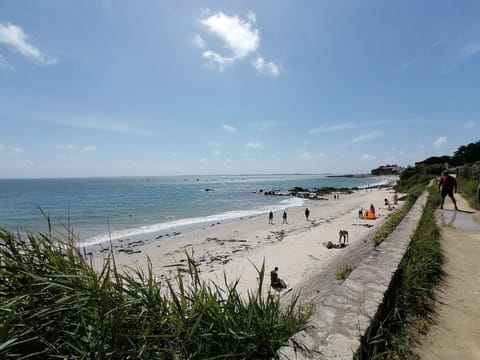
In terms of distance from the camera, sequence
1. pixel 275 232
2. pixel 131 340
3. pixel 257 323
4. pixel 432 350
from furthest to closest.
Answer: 1. pixel 275 232
2. pixel 432 350
3. pixel 257 323
4. pixel 131 340

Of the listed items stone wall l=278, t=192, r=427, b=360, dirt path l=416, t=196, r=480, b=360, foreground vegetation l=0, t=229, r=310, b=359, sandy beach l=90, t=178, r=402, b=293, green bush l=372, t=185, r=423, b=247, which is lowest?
sandy beach l=90, t=178, r=402, b=293

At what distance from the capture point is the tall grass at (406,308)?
2.42 metres

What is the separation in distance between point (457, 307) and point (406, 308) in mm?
928

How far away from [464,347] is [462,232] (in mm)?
6007

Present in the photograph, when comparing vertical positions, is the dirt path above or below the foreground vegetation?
below

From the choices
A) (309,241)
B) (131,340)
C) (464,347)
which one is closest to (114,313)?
(131,340)

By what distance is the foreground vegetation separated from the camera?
1573 mm

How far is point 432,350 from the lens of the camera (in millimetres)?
2672

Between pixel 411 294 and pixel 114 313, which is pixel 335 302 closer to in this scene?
pixel 411 294

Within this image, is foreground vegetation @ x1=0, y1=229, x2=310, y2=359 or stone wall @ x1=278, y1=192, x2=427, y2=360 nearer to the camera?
foreground vegetation @ x1=0, y1=229, x2=310, y2=359

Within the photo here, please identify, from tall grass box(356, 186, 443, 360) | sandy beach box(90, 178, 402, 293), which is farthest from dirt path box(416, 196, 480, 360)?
sandy beach box(90, 178, 402, 293)

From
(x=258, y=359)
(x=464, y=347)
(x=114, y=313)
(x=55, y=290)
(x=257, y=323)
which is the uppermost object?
(x=55, y=290)

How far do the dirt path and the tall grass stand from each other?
12 centimetres

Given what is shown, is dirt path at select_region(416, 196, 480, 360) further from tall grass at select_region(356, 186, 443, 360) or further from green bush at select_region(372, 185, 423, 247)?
green bush at select_region(372, 185, 423, 247)
